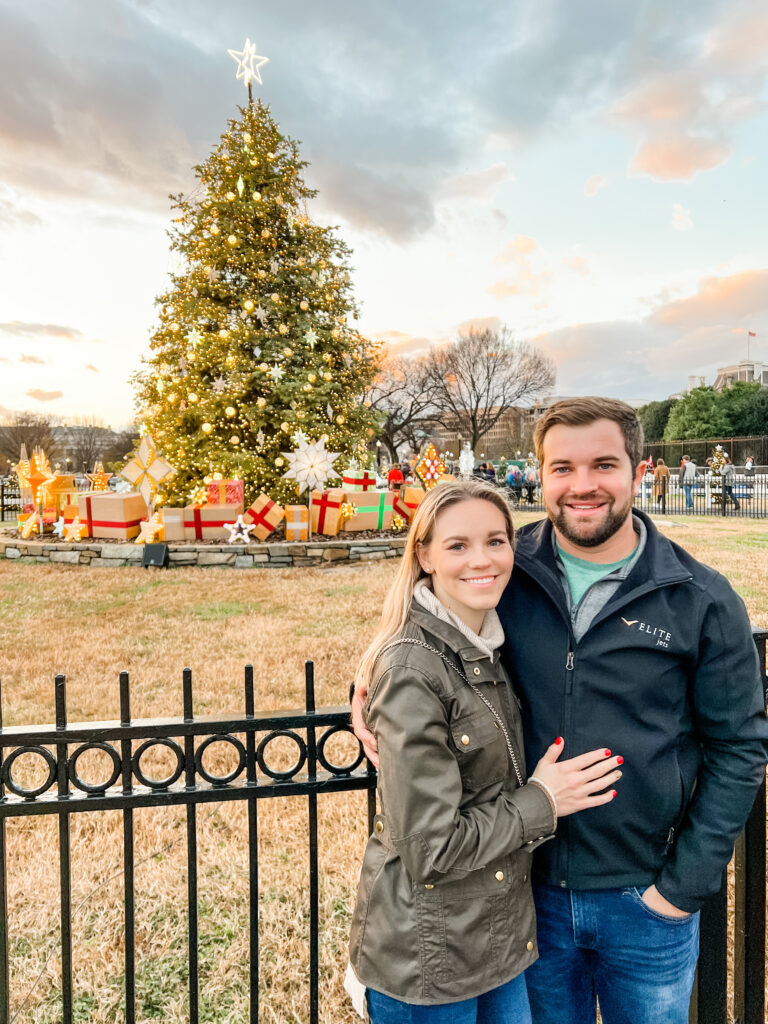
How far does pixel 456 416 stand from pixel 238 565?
118 ft

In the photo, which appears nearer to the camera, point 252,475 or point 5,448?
point 252,475

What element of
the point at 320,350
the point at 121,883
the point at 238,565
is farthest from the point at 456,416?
the point at 121,883

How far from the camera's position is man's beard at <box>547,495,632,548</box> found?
160 cm

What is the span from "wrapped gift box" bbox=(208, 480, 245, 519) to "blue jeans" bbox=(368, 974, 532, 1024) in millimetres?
10410

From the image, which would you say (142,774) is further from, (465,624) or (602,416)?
(602,416)

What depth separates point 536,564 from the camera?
168cm

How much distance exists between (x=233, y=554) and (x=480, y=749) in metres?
9.73

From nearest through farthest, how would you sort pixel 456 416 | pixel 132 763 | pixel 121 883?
pixel 132 763 → pixel 121 883 → pixel 456 416

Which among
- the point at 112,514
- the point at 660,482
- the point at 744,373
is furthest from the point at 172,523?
the point at 744,373

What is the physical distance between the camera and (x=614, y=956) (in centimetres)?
160

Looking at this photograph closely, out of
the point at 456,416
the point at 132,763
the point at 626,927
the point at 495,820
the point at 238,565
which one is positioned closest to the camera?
the point at 495,820

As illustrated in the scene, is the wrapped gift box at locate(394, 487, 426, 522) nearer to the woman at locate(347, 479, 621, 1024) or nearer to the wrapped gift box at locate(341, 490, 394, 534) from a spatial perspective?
the wrapped gift box at locate(341, 490, 394, 534)

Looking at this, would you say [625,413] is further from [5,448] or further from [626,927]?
[5,448]

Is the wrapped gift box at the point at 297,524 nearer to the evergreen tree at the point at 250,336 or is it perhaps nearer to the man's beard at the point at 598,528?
the evergreen tree at the point at 250,336
